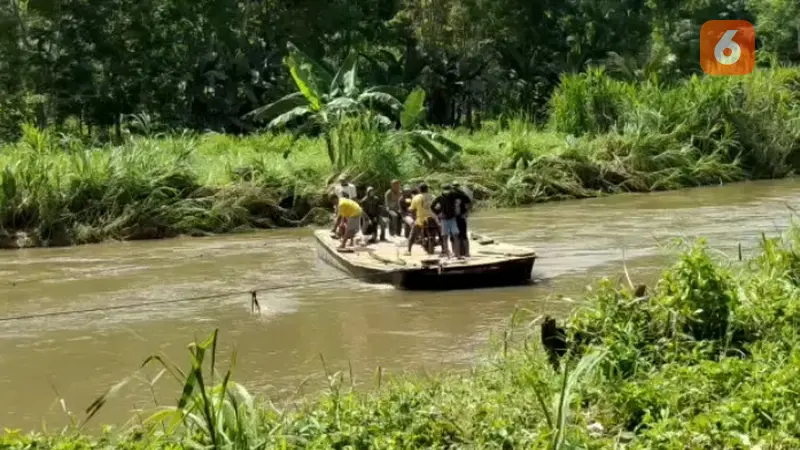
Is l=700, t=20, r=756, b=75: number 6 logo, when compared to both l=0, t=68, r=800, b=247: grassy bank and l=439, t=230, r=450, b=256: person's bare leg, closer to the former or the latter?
l=0, t=68, r=800, b=247: grassy bank

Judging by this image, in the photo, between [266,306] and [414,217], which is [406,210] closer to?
[414,217]

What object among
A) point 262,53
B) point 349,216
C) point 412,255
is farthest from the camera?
point 262,53

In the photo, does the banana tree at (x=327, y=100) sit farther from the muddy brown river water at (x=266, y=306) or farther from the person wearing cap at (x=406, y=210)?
the person wearing cap at (x=406, y=210)

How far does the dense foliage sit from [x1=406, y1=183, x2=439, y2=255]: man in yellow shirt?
1303 centimetres

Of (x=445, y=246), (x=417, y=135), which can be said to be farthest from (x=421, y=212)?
(x=417, y=135)

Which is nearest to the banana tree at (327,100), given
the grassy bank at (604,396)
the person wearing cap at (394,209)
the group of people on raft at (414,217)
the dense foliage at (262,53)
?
the group of people on raft at (414,217)

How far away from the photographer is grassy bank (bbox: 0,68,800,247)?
704 inches

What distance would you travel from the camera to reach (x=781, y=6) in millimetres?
37094

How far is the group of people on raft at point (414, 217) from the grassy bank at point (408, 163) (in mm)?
4598

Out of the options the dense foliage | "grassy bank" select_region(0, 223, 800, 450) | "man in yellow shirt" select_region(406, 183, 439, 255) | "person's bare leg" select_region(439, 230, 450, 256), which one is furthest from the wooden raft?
the dense foliage

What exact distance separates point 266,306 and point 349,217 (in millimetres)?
2249

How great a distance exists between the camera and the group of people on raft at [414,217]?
1192 centimetres

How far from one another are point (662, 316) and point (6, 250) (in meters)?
13.2

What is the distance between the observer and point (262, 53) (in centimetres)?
2958
